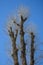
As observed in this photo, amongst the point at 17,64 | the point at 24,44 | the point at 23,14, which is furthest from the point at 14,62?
the point at 23,14

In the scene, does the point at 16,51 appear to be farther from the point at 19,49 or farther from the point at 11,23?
the point at 11,23

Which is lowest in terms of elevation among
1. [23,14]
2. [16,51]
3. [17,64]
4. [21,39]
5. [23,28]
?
[17,64]

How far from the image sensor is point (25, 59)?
1.90 meters

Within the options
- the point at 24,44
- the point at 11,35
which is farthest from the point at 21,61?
the point at 11,35

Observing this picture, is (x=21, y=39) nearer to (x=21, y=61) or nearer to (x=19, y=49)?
(x=19, y=49)

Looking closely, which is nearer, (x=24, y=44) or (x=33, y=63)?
(x=24, y=44)

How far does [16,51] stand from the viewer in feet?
6.30

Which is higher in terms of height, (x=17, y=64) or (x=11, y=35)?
(x=11, y=35)

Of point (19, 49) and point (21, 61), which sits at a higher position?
point (19, 49)

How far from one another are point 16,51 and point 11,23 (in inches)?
12.8

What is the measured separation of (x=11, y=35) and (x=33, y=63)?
1.40ft

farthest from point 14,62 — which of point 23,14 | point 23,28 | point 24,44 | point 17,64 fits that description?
point 23,14

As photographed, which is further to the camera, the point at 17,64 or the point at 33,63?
the point at 33,63

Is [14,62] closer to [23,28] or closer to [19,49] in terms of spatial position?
[19,49]
